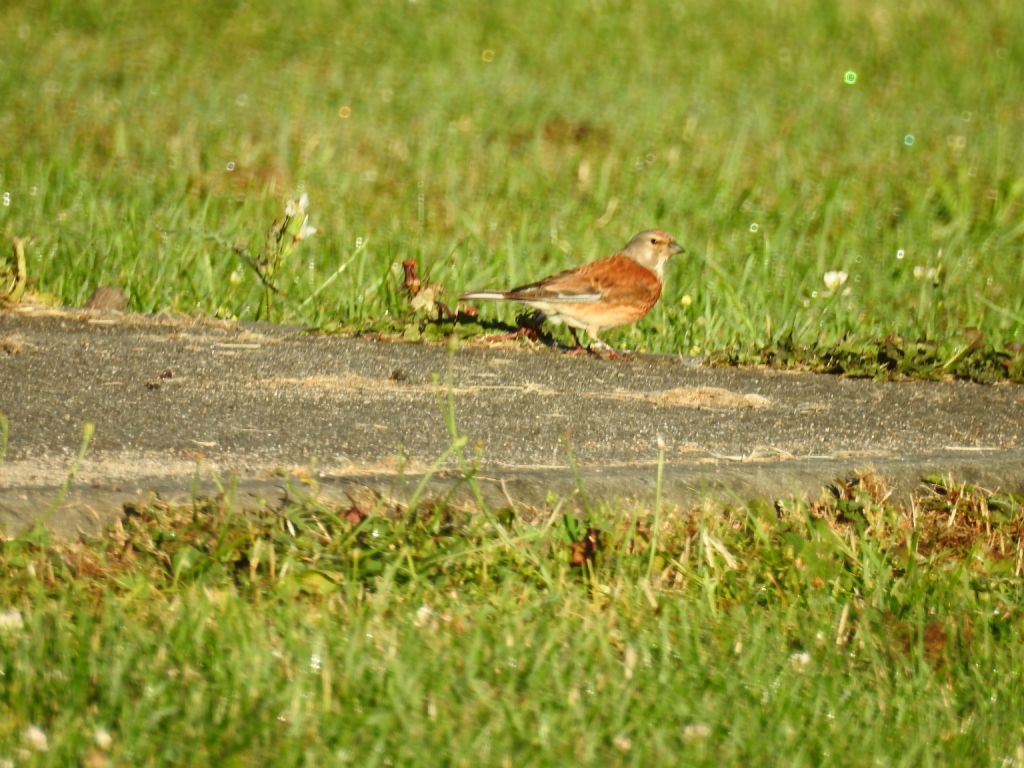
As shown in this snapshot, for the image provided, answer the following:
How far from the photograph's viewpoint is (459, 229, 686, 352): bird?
6.07 meters

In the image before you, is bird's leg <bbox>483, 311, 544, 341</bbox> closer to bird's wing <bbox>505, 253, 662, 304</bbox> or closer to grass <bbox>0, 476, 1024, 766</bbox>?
bird's wing <bbox>505, 253, 662, 304</bbox>

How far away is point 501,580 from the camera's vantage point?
11.7ft

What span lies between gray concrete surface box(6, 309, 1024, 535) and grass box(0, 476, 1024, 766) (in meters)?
0.10

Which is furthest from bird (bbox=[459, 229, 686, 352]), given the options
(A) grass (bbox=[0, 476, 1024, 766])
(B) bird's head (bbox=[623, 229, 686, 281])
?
(A) grass (bbox=[0, 476, 1024, 766])

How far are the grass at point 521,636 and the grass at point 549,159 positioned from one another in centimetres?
184

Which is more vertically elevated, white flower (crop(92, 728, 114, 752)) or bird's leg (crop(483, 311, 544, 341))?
bird's leg (crop(483, 311, 544, 341))

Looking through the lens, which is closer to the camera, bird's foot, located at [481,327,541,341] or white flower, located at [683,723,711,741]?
white flower, located at [683,723,711,741]

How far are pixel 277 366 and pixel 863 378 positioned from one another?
1968mm

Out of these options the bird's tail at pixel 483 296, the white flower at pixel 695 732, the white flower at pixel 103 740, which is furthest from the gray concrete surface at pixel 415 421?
the white flower at pixel 695 732

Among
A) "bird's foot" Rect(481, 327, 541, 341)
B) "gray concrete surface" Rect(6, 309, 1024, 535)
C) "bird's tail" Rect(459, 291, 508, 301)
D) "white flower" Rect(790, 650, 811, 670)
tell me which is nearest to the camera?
"white flower" Rect(790, 650, 811, 670)

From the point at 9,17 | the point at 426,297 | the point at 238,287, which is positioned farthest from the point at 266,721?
the point at 9,17

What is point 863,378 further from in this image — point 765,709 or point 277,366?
point 765,709

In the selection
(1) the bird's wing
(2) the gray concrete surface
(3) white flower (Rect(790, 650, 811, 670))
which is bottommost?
(3) white flower (Rect(790, 650, 811, 670))

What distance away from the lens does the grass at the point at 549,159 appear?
22.3 feet
